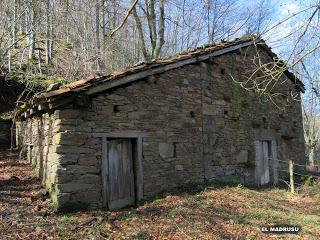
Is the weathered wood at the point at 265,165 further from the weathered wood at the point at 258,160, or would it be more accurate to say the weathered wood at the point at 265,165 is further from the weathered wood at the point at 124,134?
the weathered wood at the point at 124,134

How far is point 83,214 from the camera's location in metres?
6.38

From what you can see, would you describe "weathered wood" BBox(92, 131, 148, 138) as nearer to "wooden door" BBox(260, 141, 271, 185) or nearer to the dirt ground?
the dirt ground

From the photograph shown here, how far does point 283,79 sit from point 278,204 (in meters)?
6.59

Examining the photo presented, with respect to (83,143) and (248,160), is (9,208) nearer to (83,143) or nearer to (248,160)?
(83,143)

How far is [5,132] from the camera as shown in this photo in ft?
44.6

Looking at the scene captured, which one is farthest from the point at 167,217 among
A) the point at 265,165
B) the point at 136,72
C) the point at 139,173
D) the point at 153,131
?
the point at 265,165

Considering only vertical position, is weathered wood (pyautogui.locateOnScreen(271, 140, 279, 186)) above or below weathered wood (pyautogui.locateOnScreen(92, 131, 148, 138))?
below

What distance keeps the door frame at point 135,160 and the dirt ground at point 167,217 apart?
464mm

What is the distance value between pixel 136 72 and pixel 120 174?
2.25 meters

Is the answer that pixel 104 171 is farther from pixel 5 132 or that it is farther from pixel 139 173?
pixel 5 132

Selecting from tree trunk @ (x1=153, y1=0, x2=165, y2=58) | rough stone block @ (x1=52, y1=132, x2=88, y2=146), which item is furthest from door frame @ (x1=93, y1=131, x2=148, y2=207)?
tree trunk @ (x1=153, y1=0, x2=165, y2=58)

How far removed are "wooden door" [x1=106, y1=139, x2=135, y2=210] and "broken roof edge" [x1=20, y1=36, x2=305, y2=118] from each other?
4.21 ft

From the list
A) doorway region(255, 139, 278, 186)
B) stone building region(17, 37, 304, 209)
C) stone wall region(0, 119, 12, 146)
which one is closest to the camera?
stone building region(17, 37, 304, 209)

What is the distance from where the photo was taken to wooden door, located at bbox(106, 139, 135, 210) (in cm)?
739
